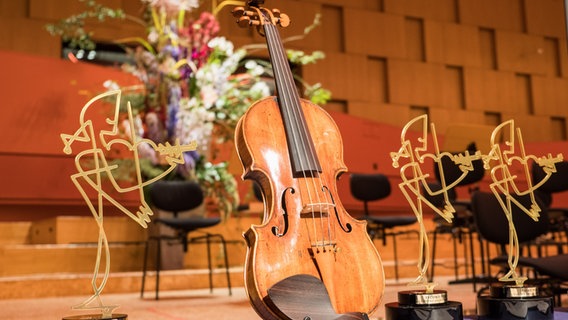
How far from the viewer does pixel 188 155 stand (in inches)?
187

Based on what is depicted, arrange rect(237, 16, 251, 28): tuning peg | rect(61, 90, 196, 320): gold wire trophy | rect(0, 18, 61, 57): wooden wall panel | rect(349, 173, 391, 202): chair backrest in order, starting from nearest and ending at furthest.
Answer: rect(61, 90, 196, 320): gold wire trophy, rect(237, 16, 251, 28): tuning peg, rect(349, 173, 391, 202): chair backrest, rect(0, 18, 61, 57): wooden wall panel

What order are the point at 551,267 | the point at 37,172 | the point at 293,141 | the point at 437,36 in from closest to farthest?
the point at 293,141 < the point at 551,267 < the point at 37,172 < the point at 437,36

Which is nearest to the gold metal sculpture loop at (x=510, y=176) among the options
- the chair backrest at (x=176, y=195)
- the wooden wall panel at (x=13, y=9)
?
the chair backrest at (x=176, y=195)

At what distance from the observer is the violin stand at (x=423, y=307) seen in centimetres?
156

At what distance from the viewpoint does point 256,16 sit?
7.80ft

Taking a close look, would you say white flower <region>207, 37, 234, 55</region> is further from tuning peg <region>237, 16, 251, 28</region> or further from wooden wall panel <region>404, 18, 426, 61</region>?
wooden wall panel <region>404, 18, 426, 61</region>

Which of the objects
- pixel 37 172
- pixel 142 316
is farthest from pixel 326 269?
pixel 37 172

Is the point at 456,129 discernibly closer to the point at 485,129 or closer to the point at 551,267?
the point at 485,129

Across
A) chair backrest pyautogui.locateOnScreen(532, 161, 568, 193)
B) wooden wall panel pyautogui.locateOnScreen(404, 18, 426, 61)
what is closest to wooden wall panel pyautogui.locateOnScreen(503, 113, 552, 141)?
wooden wall panel pyautogui.locateOnScreen(404, 18, 426, 61)

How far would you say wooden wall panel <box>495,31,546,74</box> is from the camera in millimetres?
9523

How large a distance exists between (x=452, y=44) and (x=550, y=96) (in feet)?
5.77

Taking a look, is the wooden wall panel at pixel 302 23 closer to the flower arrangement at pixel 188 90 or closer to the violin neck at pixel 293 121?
the flower arrangement at pixel 188 90

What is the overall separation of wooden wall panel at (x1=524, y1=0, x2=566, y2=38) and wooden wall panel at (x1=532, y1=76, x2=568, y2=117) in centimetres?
69

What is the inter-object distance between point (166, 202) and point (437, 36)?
19.2ft
